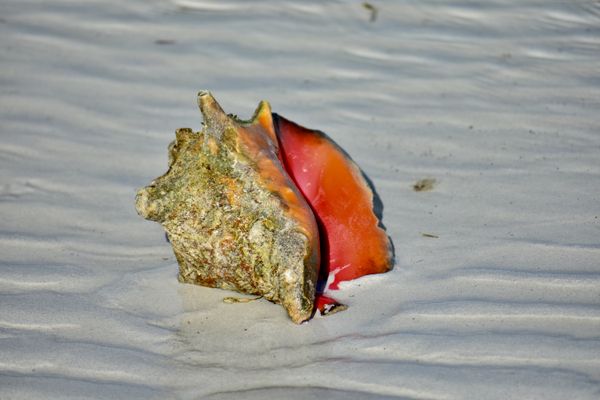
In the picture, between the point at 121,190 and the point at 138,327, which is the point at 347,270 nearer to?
the point at 138,327

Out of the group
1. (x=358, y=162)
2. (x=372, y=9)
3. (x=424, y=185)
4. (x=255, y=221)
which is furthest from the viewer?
(x=372, y=9)

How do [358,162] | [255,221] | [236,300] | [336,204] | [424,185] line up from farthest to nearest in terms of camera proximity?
[358,162] < [424,185] < [336,204] < [236,300] < [255,221]

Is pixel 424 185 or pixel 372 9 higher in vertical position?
pixel 372 9

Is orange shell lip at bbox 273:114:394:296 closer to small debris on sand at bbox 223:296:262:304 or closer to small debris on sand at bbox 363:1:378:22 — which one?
small debris on sand at bbox 223:296:262:304

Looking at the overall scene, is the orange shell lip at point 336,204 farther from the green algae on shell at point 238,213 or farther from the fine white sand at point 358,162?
the green algae on shell at point 238,213

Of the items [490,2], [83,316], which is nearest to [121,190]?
[83,316]

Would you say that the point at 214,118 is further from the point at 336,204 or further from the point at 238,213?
the point at 336,204

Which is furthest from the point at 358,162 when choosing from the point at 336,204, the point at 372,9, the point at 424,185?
the point at 372,9

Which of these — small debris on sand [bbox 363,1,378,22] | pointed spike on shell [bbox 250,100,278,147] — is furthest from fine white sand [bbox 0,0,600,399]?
pointed spike on shell [bbox 250,100,278,147]
